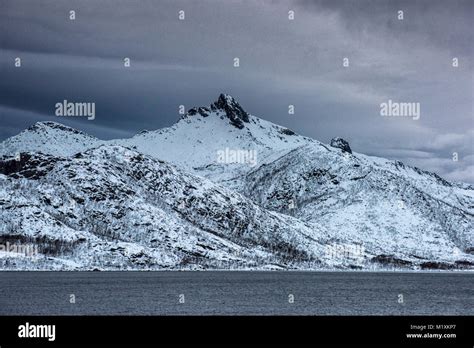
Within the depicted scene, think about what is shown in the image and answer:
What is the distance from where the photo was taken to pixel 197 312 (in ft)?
496
